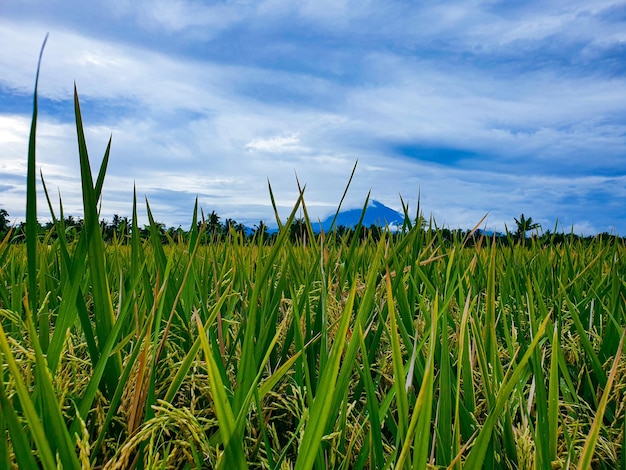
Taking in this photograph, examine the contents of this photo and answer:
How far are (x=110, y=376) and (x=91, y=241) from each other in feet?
0.78

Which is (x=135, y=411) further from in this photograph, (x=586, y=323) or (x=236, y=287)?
(x=586, y=323)

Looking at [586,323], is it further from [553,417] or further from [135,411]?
[135,411]

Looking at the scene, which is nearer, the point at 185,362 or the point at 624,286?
the point at 185,362

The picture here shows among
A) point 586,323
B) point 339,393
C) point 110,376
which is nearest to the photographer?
point 339,393

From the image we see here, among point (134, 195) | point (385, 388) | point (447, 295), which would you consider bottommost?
point (385, 388)

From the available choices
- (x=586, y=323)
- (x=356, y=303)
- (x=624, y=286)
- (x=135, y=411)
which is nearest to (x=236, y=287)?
(x=356, y=303)

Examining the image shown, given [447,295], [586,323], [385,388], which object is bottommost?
[385,388]

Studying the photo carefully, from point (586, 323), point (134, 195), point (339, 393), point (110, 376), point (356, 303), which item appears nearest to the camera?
point (339, 393)

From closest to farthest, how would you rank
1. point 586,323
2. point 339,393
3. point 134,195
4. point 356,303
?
point 339,393, point 134,195, point 356,303, point 586,323

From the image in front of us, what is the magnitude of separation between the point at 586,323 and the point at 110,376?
1.45 m

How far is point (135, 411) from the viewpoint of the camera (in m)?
0.74

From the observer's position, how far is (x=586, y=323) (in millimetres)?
1593

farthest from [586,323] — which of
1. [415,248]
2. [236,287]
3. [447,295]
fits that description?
[236,287]

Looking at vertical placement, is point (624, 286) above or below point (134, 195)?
below
